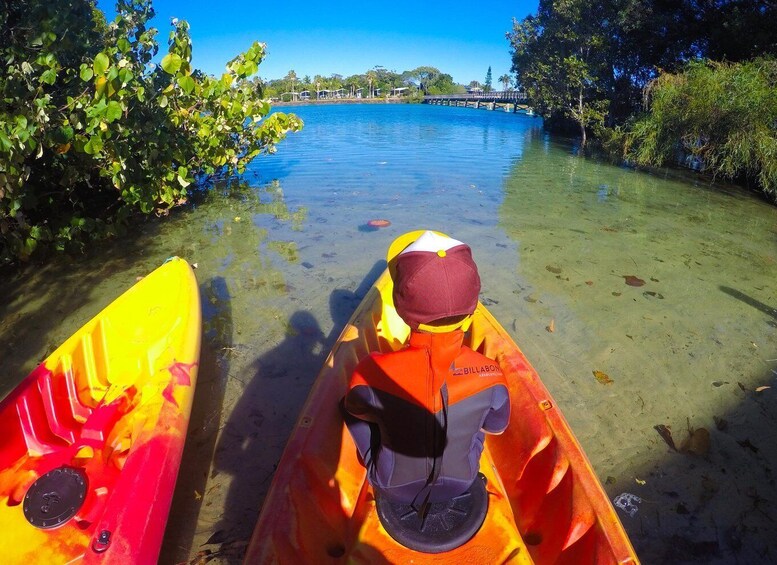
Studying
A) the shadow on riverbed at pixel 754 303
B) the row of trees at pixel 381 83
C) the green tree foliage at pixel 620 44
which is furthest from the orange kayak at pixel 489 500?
the row of trees at pixel 381 83

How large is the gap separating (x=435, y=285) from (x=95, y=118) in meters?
4.87

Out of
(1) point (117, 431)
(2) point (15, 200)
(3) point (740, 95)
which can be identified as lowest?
(1) point (117, 431)

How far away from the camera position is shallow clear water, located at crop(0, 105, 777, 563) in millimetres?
2867

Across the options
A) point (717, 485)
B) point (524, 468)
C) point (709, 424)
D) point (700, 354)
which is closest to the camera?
point (524, 468)

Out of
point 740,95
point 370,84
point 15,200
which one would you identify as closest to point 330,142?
point 740,95

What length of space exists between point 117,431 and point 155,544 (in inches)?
44.0

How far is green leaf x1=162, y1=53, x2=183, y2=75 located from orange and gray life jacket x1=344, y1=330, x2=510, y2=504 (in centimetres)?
584

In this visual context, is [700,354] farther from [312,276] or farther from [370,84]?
[370,84]

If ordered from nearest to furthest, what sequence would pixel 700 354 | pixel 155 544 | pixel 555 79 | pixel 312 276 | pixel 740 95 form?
pixel 155 544 → pixel 700 354 → pixel 312 276 → pixel 740 95 → pixel 555 79

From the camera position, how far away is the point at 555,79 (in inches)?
955

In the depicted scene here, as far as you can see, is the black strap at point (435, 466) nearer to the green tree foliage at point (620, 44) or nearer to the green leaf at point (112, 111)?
the green leaf at point (112, 111)

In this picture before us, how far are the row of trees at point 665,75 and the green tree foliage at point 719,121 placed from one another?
0.03m

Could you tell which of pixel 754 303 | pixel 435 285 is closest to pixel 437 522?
pixel 435 285

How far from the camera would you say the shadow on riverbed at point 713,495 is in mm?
2531
